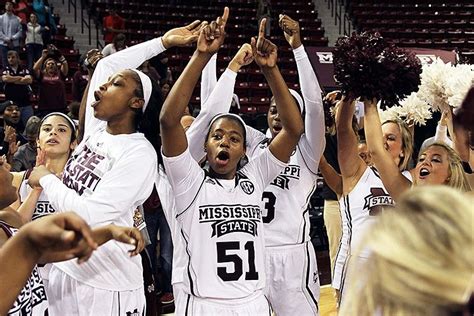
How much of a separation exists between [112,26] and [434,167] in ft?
28.7

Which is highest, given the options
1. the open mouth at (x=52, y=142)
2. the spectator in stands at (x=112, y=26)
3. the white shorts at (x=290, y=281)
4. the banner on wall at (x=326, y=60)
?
the spectator in stands at (x=112, y=26)

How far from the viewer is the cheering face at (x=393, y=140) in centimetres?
415

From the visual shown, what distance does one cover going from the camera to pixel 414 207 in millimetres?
1057

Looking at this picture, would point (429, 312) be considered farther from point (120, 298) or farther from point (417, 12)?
point (417, 12)

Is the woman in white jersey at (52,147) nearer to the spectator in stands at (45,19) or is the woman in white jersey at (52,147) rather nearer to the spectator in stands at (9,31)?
the spectator in stands at (9,31)

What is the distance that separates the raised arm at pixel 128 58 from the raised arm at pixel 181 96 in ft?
1.63

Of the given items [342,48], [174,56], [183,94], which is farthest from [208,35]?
[174,56]

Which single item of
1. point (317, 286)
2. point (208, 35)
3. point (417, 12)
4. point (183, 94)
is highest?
point (417, 12)

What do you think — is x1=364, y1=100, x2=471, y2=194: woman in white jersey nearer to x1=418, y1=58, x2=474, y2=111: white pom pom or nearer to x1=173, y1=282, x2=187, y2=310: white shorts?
x1=418, y1=58, x2=474, y2=111: white pom pom

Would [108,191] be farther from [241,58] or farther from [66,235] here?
[66,235]

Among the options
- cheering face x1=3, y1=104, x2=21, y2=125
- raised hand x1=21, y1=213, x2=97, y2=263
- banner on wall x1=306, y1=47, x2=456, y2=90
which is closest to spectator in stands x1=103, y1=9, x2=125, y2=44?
banner on wall x1=306, y1=47, x2=456, y2=90

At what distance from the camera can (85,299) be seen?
3.05 metres

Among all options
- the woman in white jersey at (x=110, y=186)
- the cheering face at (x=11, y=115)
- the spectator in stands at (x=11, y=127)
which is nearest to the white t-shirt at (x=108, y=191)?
the woman in white jersey at (x=110, y=186)

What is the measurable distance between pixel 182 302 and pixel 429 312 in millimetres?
2398
